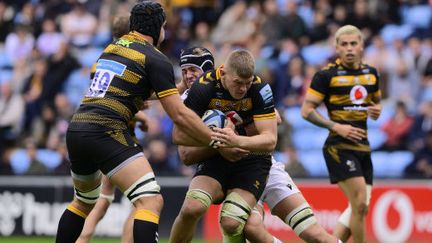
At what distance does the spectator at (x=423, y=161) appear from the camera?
16.2 meters

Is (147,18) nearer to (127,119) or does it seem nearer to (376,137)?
(127,119)

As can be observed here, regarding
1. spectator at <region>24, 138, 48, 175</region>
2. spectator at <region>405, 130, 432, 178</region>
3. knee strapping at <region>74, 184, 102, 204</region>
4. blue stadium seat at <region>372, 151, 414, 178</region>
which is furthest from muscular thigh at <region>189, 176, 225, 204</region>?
spectator at <region>24, 138, 48, 175</region>

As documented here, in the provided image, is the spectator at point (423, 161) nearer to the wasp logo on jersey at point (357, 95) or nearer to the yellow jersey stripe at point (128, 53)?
the wasp logo on jersey at point (357, 95)

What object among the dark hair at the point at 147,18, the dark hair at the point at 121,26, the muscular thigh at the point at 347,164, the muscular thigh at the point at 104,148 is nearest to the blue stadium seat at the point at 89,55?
the muscular thigh at the point at 347,164

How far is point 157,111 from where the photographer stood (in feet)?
61.0

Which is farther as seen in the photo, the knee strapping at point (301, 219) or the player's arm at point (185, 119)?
the knee strapping at point (301, 219)

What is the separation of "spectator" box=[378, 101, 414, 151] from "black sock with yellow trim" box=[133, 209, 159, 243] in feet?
29.4

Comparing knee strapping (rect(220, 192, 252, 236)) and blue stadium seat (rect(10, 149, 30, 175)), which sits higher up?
knee strapping (rect(220, 192, 252, 236))

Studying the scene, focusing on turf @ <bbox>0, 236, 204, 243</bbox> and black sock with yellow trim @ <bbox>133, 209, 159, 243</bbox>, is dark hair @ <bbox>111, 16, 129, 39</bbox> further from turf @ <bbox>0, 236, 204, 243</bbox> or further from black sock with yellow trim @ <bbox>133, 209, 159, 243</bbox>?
turf @ <bbox>0, 236, 204, 243</bbox>

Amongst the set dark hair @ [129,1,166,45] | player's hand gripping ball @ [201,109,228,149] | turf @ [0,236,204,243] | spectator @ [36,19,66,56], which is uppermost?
dark hair @ [129,1,166,45]

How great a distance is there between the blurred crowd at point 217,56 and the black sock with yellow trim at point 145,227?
7.59m

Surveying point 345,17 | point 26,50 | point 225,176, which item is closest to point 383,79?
point 345,17

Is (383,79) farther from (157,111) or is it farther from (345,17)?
(157,111)

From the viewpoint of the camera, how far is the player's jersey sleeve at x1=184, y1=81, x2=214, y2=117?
935cm
